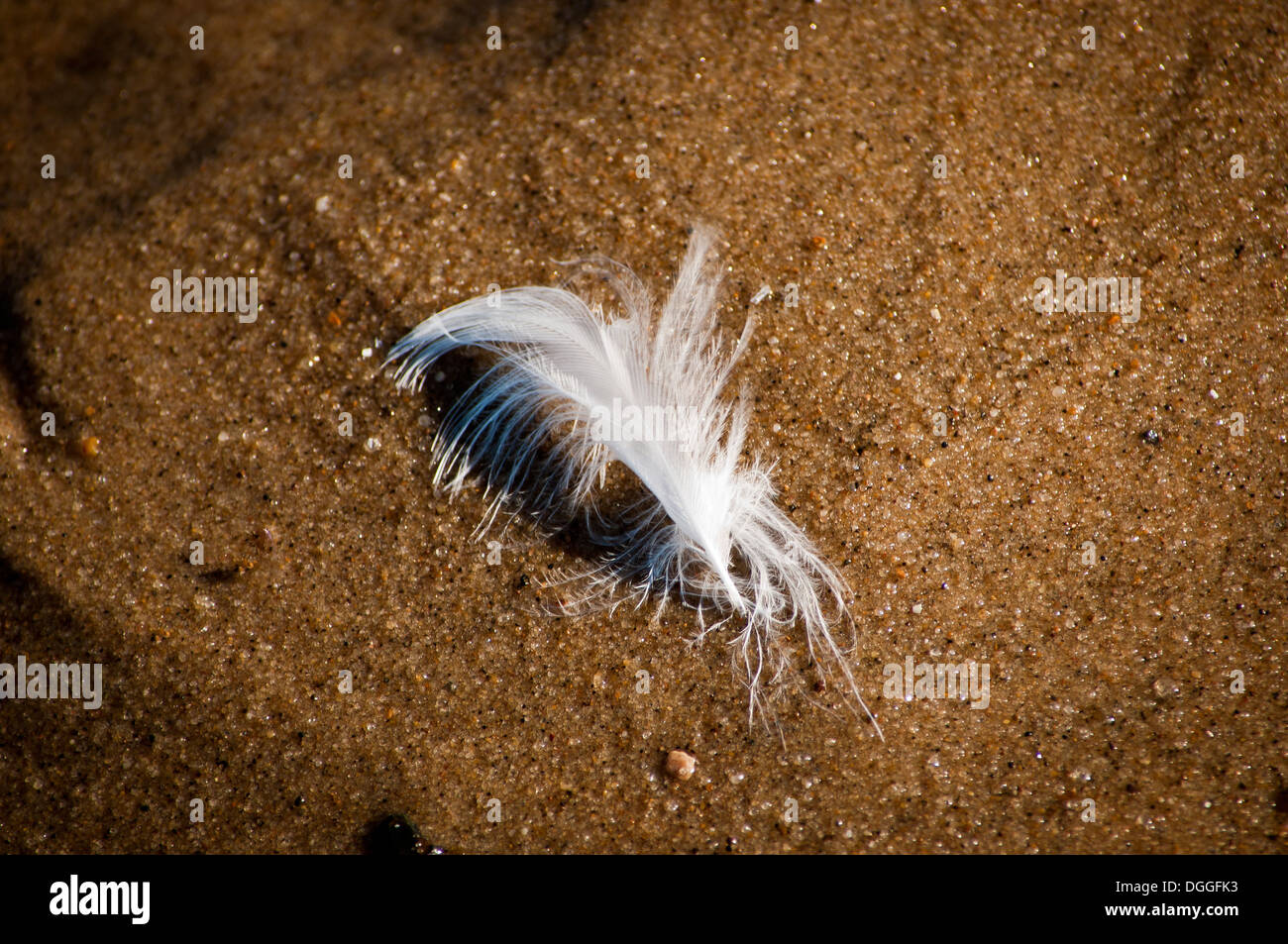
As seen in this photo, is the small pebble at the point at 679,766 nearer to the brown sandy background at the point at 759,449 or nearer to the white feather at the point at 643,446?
the brown sandy background at the point at 759,449

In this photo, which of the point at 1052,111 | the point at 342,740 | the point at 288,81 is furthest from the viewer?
the point at 288,81

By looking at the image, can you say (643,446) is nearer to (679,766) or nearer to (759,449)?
(759,449)

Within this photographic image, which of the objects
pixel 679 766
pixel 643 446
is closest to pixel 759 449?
pixel 643 446

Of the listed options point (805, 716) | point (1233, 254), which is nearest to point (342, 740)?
point (805, 716)

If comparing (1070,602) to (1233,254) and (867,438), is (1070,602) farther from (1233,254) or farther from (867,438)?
(1233,254)

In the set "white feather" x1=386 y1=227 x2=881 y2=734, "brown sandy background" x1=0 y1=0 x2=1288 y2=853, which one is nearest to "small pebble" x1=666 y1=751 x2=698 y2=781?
"brown sandy background" x1=0 y1=0 x2=1288 y2=853

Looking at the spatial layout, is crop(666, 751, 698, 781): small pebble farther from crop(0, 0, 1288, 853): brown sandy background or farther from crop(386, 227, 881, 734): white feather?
crop(386, 227, 881, 734): white feather

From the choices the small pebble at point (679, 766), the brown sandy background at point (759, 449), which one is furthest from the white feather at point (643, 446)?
the small pebble at point (679, 766)
